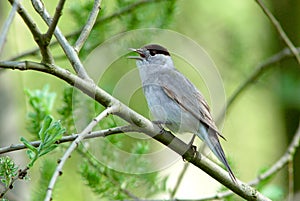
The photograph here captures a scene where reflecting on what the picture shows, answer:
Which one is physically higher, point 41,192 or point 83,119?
point 83,119

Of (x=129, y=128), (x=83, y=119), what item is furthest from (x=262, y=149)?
(x=129, y=128)

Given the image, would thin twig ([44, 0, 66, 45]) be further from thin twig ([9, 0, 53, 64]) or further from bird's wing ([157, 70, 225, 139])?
bird's wing ([157, 70, 225, 139])

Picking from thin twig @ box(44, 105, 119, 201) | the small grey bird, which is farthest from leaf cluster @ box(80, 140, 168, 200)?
thin twig @ box(44, 105, 119, 201)

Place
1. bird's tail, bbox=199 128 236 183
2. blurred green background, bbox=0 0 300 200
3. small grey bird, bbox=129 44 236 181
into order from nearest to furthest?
bird's tail, bbox=199 128 236 183 → small grey bird, bbox=129 44 236 181 → blurred green background, bbox=0 0 300 200

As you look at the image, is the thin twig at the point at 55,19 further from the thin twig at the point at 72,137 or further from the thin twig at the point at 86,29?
the thin twig at the point at 72,137

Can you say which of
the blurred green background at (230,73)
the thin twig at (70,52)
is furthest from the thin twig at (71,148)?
the blurred green background at (230,73)

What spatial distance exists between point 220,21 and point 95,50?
3.83 m

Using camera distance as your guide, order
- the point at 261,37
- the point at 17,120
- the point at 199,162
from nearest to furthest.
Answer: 1. the point at 199,162
2. the point at 17,120
3. the point at 261,37

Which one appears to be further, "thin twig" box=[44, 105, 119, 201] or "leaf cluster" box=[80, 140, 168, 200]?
"leaf cluster" box=[80, 140, 168, 200]

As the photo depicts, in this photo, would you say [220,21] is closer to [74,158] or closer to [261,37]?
[261,37]

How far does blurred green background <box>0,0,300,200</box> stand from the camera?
13.2 feet

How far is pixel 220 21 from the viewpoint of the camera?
23.8ft

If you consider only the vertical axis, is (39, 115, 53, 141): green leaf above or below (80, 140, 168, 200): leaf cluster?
below

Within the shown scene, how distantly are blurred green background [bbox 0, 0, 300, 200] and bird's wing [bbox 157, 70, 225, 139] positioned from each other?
419 mm
